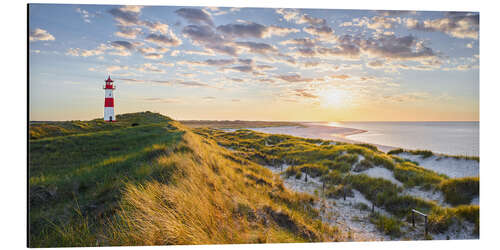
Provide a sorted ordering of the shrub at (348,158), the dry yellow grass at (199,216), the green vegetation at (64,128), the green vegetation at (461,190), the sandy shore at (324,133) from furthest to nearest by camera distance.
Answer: the sandy shore at (324,133)
the shrub at (348,158)
the green vegetation at (461,190)
the green vegetation at (64,128)
the dry yellow grass at (199,216)

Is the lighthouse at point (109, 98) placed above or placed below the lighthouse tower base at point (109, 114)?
above

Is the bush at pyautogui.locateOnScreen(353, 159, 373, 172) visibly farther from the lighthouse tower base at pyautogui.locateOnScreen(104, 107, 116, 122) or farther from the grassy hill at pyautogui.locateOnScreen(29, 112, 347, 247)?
the lighthouse tower base at pyautogui.locateOnScreen(104, 107, 116, 122)

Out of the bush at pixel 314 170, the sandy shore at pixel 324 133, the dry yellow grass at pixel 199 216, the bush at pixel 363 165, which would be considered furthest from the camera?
the sandy shore at pixel 324 133

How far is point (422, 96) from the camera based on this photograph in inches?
178

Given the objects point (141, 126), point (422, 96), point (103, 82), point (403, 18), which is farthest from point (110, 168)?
point (422, 96)

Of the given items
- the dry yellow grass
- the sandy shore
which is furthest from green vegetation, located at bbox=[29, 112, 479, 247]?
the sandy shore

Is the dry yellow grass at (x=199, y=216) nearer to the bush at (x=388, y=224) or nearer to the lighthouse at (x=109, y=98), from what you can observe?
the bush at (x=388, y=224)

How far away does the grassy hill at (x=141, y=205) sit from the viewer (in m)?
2.29

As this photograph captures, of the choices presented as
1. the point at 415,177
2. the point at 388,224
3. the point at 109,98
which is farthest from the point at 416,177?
the point at 109,98

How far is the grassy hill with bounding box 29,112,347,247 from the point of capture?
7.53 ft

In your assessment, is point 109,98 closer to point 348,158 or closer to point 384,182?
point 384,182

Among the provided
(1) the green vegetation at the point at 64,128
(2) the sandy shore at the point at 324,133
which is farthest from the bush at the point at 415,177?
(2) the sandy shore at the point at 324,133

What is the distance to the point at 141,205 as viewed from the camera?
2260mm
